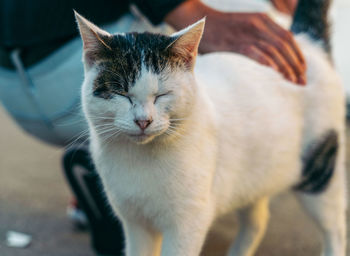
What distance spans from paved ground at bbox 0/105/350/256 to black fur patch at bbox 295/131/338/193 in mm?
424

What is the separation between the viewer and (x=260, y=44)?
1.45 metres

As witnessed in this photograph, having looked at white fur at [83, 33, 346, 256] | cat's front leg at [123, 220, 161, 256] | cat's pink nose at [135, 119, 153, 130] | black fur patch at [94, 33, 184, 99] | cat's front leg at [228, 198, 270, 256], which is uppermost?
black fur patch at [94, 33, 184, 99]

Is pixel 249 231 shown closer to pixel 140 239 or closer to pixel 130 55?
pixel 140 239

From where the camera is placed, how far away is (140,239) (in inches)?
52.7

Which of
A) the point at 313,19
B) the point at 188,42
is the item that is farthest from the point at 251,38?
the point at 188,42

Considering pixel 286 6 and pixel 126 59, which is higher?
pixel 126 59

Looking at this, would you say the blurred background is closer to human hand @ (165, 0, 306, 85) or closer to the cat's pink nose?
human hand @ (165, 0, 306, 85)

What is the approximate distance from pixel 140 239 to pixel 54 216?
0.98 metres

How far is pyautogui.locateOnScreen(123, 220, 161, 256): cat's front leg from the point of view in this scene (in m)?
1.32

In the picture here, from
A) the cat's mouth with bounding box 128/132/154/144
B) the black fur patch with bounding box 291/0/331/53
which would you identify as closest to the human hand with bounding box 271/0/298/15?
the black fur patch with bounding box 291/0/331/53

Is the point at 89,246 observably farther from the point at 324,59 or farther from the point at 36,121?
the point at 324,59

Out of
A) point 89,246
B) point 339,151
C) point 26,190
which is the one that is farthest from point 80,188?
point 339,151

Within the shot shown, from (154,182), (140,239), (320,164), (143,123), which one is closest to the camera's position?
(143,123)

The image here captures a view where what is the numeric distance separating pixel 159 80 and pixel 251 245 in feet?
3.14
